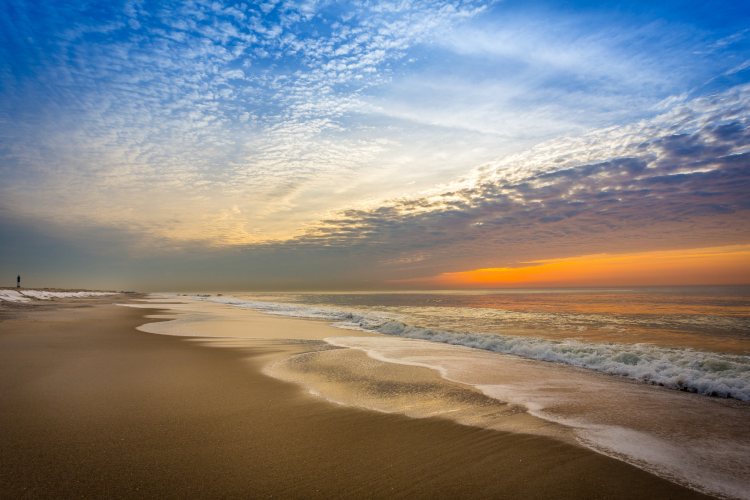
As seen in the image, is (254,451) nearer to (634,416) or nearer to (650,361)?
(634,416)

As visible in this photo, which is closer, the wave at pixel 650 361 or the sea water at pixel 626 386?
the sea water at pixel 626 386

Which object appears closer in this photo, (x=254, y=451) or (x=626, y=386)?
(x=254, y=451)

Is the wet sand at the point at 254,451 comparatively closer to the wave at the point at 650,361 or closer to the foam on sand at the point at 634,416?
the foam on sand at the point at 634,416

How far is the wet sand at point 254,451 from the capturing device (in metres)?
3.36

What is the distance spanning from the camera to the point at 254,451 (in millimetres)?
4086

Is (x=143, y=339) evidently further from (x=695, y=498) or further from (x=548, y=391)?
(x=695, y=498)

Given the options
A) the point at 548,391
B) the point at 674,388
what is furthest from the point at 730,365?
the point at 548,391

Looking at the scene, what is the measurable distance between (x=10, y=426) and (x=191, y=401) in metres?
2.21

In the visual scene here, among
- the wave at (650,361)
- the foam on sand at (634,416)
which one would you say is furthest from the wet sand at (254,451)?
the wave at (650,361)

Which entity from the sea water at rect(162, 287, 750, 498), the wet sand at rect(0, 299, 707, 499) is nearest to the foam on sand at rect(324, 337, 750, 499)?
the sea water at rect(162, 287, 750, 498)

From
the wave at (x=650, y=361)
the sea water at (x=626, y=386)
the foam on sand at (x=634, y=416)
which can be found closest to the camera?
the foam on sand at (x=634, y=416)

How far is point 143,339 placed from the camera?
43.2 ft

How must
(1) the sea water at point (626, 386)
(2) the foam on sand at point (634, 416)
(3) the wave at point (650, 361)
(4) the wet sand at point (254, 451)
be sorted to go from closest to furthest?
(4) the wet sand at point (254, 451) < (2) the foam on sand at point (634, 416) < (1) the sea water at point (626, 386) < (3) the wave at point (650, 361)

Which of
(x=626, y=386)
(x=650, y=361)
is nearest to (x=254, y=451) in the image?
(x=626, y=386)
